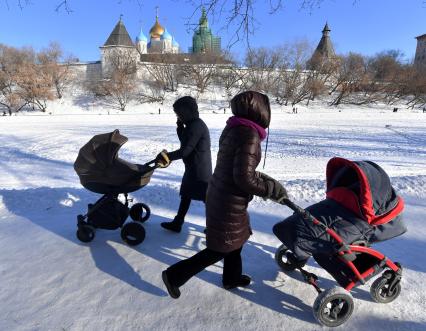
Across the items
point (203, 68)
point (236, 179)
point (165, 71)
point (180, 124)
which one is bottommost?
point (236, 179)

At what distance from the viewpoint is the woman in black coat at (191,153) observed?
122 inches

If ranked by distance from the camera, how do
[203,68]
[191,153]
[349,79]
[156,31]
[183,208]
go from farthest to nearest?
[156,31] → [203,68] → [349,79] → [183,208] → [191,153]

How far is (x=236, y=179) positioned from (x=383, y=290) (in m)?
1.51

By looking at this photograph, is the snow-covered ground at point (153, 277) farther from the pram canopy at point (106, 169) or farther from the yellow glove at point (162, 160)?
the yellow glove at point (162, 160)

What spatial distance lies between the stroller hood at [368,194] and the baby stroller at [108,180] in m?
1.75

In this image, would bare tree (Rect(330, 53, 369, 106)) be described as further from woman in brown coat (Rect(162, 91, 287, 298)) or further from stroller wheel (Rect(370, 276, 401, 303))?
woman in brown coat (Rect(162, 91, 287, 298))

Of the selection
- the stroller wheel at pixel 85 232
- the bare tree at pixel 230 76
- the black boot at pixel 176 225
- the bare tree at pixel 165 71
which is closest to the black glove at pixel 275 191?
the black boot at pixel 176 225

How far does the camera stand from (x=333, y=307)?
216cm

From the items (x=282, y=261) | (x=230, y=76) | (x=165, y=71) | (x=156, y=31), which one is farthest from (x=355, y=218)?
(x=156, y=31)

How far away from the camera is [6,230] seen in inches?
141

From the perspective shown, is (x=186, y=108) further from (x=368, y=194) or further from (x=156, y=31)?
(x=156, y=31)

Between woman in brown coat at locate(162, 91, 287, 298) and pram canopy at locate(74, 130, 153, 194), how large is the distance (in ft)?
3.52

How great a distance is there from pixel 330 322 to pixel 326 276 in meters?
0.67

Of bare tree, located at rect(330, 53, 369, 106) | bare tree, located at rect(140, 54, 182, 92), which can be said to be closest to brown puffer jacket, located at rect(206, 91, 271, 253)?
bare tree, located at rect(330, 53, 369, 106)
